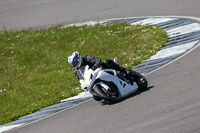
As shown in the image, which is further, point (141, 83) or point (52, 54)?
point (52, 54)

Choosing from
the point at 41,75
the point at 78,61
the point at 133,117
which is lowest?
the point at 41,75

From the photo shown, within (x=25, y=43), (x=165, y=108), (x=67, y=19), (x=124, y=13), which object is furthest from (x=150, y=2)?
(x=165, y=108)

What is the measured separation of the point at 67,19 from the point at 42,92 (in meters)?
8.45

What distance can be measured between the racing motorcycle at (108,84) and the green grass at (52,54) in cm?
257

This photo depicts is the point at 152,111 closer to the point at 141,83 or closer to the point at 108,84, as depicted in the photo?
the point at 108,84

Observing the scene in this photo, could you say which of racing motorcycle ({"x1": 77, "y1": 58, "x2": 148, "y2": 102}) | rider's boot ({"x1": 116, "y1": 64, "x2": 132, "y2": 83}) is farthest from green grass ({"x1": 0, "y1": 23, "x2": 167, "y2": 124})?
racing motorcycle ({"x1": 77, "y1": 58, "x2": 148, "y2": 102})

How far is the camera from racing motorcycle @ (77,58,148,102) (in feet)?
31.3

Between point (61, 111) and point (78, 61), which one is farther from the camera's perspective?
point (61, 111)

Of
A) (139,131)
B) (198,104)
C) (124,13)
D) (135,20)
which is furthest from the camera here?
(124,13)

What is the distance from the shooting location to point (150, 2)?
20.2 metres

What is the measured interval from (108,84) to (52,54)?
24.5 feet

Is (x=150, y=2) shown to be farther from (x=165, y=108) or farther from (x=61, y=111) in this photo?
(x=165, y=108)

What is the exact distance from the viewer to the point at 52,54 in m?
16.9

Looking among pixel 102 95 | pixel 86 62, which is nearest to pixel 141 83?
pixel 102 95
